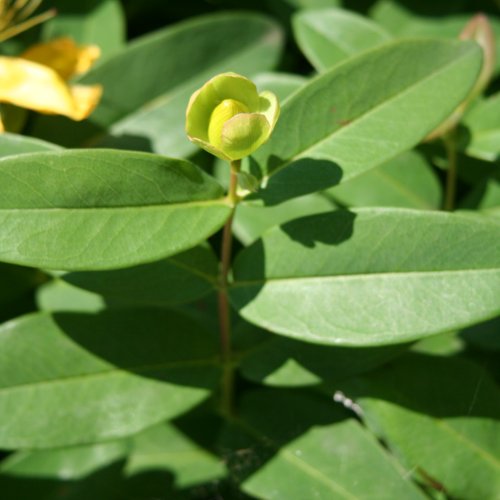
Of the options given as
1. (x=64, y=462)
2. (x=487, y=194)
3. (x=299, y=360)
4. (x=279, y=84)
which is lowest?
(x=64, y=462)

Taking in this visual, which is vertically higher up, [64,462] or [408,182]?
[408,182]

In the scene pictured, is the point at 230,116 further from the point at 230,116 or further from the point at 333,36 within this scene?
the point at 333,36

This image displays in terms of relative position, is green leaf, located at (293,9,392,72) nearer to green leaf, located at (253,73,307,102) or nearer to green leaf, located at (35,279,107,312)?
green leaf, located at (253,73,307,102)

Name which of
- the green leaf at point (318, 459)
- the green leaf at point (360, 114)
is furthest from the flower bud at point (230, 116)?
the green leaf at point (318, 459)

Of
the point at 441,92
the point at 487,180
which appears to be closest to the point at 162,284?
the point at 441,92

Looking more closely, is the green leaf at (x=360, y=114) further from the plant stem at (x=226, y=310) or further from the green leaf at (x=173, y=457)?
the green leaf at (x=173, y=457)

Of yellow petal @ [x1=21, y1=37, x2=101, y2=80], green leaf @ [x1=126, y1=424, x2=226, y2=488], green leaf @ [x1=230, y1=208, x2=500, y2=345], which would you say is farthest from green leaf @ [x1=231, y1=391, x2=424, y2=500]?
yellow petal @ [x1=21, y1=37, x2=101, y2=80]

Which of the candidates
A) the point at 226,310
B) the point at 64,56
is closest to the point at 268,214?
the point at 226,310

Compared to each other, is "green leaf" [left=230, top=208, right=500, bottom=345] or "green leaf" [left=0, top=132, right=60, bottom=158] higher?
"green leaf" [left=0, top=132, right=60, bottom=158]
